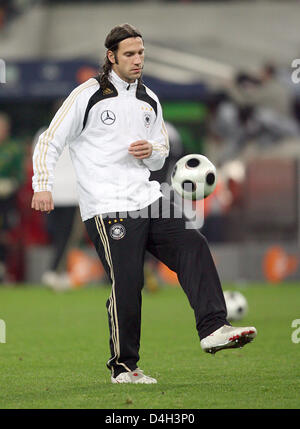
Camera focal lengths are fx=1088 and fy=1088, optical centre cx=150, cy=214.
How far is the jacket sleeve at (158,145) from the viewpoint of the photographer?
6961mm

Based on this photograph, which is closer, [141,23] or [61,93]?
[61,93]

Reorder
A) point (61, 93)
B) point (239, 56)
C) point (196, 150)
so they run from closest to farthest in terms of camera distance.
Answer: point (61, 93) < point (196, 150) < point (239, 56)

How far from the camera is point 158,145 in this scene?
6.98 m

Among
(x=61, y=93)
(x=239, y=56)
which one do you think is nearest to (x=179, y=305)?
(x=61, y=93)

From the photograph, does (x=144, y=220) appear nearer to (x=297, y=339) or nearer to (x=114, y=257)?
(x=114, y=257)

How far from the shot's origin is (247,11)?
22859mm

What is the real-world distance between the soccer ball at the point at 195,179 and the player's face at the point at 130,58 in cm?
75

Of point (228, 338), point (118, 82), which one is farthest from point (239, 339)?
point (118, 82)

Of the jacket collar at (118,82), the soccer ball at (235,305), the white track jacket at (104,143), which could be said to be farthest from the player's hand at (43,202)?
the soccer ball at (235,305)

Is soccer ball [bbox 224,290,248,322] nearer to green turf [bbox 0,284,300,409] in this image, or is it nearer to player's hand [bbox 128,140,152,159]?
green turf [bbox 0,284,300,409]

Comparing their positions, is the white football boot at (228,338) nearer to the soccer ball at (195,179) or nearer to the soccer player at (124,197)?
the soccer player at (124,197)
